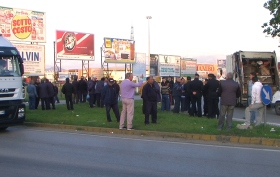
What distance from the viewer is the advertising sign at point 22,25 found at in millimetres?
34406

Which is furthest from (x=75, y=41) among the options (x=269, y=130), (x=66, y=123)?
(x=269, y=130)

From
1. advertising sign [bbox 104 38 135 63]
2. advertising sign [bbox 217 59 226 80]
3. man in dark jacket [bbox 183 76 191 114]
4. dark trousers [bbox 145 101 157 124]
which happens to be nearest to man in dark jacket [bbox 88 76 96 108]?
man in dark jacket [bbox 183 76 191 114]

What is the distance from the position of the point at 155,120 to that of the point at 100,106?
8101 millimetres

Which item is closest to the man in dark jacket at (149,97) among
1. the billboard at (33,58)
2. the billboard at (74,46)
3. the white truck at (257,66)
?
the white truck at (257,66)

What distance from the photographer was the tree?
28.9 metres

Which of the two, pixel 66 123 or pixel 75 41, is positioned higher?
pixel 75 41

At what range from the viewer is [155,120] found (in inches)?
613

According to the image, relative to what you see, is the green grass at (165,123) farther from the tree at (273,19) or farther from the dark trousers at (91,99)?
the tree at (273,19)

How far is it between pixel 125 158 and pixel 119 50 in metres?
38.1

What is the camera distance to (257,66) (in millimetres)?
24969

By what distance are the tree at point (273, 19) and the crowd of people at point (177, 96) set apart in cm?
1248

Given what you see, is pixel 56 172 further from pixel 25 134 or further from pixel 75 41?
pixel 75 41

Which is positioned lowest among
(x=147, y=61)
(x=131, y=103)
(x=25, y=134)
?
(x=25, y=134)

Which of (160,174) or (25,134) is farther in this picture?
(25,134)
